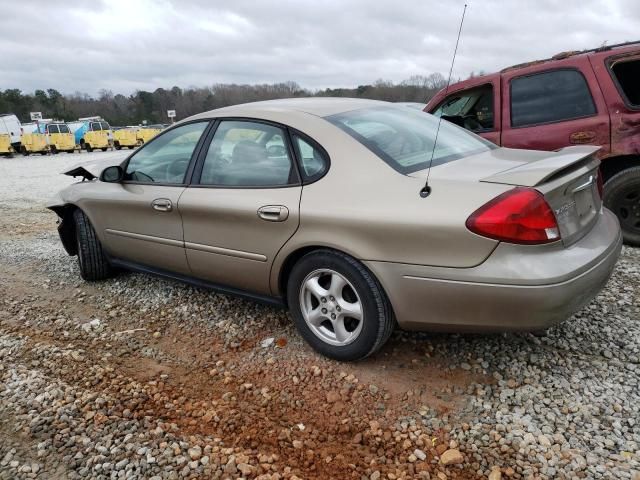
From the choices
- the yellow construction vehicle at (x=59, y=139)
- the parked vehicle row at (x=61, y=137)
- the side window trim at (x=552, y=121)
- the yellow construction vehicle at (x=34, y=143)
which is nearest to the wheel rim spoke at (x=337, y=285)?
the side window trim at (x=552, y=121)

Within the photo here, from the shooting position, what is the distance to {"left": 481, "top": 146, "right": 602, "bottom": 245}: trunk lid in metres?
2.29

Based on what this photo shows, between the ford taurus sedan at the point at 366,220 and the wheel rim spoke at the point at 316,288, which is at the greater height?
the ford taurus sedan at the point at 366,220

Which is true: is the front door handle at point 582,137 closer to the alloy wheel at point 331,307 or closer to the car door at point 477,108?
the car door at point 477,108

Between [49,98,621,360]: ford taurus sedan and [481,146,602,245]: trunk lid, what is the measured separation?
0.01 metres

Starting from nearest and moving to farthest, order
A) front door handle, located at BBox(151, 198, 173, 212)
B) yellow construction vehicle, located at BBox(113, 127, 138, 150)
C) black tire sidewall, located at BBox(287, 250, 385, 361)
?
black tire sidewall, located at BBox(287, 250, 385, 361), front door handle, located at BBox(151, 198, 173, 212), yellow construction vehicle, located at BBox(113, 127, 138, 150)

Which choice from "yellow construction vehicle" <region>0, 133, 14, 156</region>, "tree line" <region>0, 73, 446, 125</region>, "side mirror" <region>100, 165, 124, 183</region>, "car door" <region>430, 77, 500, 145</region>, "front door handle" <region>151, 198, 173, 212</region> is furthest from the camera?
"tree line" <region>0, 73, 446, 125</region>

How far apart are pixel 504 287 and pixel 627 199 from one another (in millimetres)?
2969

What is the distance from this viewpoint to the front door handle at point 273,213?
2.79 metres

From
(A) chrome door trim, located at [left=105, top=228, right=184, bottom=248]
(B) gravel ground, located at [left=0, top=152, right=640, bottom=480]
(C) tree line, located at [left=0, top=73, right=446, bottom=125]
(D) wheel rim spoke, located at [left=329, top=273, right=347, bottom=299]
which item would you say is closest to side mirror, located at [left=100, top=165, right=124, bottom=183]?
(A) chrome door trim, located at [left=105, top=228, right=184, bottom=248]

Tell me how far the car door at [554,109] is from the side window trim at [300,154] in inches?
106

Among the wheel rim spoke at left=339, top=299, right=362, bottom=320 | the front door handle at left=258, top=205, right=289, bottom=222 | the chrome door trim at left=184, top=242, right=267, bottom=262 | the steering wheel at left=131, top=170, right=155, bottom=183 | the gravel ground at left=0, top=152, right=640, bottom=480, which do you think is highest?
the steering wheel at left=131, top=170, right=155, bottom=183

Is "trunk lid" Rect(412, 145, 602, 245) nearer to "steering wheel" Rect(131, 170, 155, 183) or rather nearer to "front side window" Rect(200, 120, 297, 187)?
"front side window" Rect(200, 120, 297, 187)

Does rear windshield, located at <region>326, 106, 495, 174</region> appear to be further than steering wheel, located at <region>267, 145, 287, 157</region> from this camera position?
No

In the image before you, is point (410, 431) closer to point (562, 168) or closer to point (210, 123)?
point (562, 168)
